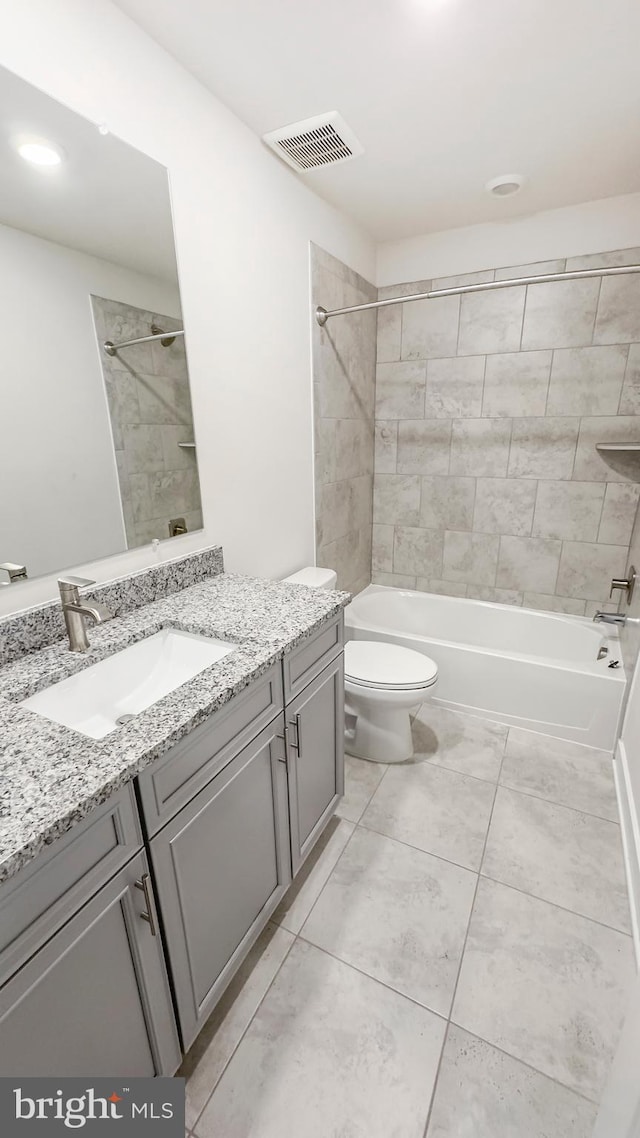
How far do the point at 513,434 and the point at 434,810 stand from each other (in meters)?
1.97

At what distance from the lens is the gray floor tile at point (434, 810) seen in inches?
65.8

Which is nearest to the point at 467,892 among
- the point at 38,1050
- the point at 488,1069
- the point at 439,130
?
the point at 488,1069

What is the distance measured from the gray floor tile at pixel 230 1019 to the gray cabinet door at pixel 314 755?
Answer: 209 mm

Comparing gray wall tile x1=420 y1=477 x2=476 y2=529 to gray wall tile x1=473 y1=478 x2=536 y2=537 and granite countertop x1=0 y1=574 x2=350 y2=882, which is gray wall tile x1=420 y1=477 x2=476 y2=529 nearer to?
gray wall tile x1=473 y1=478 x2=536 y2=537

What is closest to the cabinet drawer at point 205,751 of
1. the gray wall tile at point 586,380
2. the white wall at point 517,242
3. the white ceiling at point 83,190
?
the white ceiling at point 83,190

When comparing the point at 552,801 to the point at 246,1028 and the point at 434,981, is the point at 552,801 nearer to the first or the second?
the point at 434,981

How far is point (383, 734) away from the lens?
205 centimetres

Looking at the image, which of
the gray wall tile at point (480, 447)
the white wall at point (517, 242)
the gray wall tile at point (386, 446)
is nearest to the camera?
the white wall at point (517, 242)

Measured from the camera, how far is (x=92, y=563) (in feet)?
4.35

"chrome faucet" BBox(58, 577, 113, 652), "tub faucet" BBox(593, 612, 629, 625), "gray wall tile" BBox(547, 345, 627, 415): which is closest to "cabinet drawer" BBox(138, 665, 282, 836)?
"chrome faucet" BBox(58, 577, 113, 652)

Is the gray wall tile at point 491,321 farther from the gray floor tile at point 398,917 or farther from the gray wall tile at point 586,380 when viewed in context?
the gray floor tile at point 398,917

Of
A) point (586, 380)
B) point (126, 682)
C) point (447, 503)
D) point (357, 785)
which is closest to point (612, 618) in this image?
point (447, 503)

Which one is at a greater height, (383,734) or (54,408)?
(54,408)

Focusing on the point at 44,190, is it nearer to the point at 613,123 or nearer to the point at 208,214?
the point at 208,214
